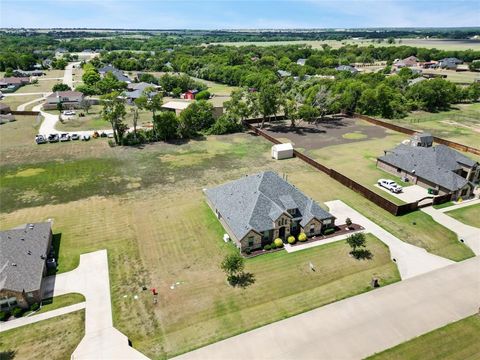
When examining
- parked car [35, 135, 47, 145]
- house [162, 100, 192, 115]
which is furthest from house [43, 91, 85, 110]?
house [162, 100, 192, 115]

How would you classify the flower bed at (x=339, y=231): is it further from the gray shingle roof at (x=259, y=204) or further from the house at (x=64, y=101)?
the house at (x=64, y=101)

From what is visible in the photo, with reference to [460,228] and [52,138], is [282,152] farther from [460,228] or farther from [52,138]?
[52,138]

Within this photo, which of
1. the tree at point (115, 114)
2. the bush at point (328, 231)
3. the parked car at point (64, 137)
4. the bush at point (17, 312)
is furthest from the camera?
the parked car at point (64, 137)

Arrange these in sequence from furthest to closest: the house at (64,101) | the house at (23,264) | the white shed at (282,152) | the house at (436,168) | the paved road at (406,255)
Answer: the house at (64,101) → the white shed at (282,152) → the house at (436,168) → the paved road at (406,255) → the house at (23,264)

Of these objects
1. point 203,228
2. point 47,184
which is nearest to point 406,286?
point 203,228

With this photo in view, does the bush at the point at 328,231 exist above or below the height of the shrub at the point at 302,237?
below

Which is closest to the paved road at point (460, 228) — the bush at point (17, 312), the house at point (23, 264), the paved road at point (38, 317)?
the paved road at point (38, 317)
